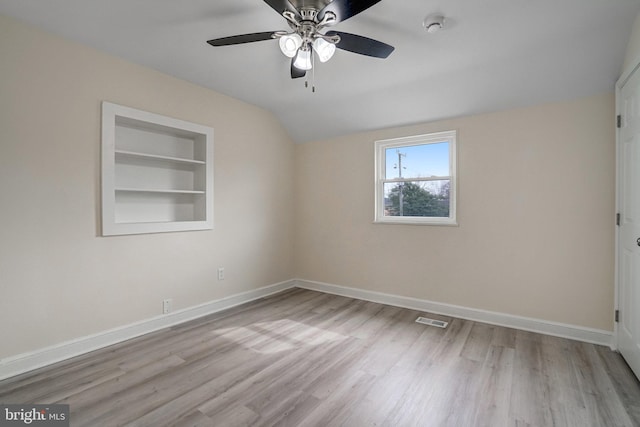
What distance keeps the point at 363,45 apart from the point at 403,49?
768mm

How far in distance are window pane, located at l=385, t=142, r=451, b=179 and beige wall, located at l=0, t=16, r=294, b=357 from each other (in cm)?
217

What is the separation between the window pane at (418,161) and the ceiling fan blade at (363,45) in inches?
72.2

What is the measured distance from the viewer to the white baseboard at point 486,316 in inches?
104

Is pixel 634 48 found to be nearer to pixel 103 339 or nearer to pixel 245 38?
pixel 245 38

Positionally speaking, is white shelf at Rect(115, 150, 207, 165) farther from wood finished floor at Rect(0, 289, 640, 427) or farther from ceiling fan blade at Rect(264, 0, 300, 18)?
ceiling fan blade at Rect(264, 0, 300, 18)

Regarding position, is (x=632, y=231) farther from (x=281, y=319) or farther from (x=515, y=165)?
(x=281, y=319)

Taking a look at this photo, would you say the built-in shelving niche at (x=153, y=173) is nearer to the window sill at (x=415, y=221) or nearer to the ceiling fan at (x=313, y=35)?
the ceiling fan at (x=313, y=35)

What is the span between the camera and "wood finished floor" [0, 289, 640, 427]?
1.72 metres

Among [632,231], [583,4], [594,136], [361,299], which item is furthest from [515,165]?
[361,299]

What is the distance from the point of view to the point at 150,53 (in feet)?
8.52

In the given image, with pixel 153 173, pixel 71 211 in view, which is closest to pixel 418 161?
pixel 153 173

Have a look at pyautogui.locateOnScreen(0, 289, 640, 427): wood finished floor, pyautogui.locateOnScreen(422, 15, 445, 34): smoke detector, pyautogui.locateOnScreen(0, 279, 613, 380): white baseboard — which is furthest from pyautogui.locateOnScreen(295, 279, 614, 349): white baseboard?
pyautogui.locateOnScreen(422, 15, 445, 34): smoke detector

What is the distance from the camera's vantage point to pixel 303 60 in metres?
2.05

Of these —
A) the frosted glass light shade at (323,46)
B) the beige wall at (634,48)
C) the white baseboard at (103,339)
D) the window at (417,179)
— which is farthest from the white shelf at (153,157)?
Answer: the beige wall at (634,48)
